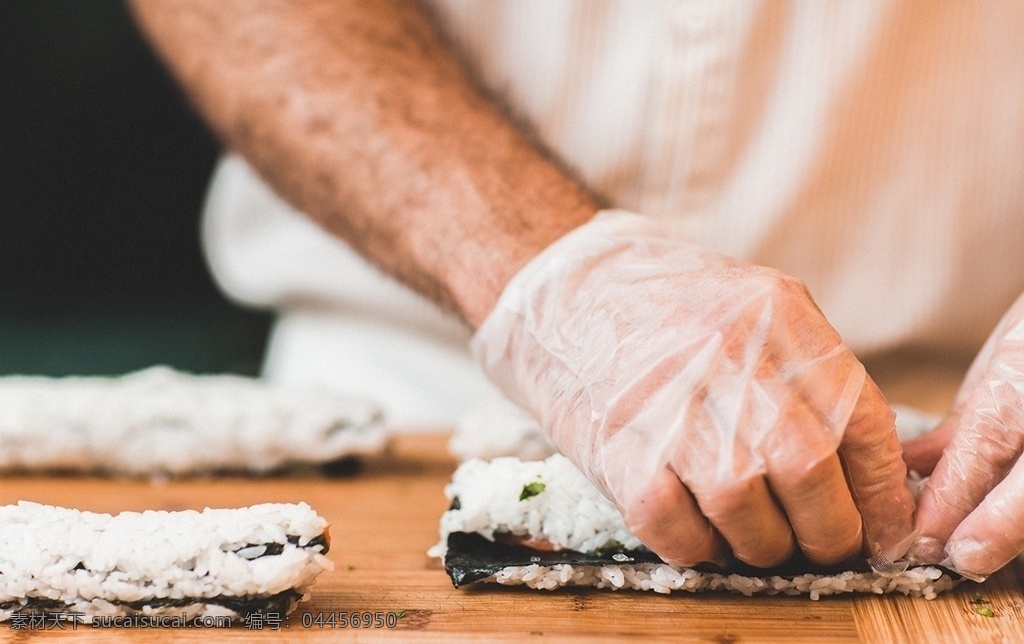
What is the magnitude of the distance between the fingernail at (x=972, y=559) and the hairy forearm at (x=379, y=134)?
58 cm

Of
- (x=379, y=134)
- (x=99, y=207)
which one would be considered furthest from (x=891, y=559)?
(x=99, y=207)

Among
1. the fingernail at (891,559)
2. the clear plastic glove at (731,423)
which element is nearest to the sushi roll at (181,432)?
the clear plastic glove at (731,423)

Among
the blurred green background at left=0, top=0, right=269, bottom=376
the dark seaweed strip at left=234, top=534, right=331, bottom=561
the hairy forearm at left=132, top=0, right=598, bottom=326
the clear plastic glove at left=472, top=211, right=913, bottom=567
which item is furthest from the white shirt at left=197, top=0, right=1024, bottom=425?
the blurred green background at left=0, top=0, right=269, bottom=376

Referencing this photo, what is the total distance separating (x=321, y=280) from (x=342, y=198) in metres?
0.22

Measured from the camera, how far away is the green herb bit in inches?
43.7

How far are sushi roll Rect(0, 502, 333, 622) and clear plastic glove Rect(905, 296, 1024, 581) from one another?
62 centimetres

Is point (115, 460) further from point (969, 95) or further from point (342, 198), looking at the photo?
point (969, 95)

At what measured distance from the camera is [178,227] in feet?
7.97

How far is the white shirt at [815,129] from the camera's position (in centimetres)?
141

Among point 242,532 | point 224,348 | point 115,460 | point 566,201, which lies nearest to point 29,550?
point 242,532

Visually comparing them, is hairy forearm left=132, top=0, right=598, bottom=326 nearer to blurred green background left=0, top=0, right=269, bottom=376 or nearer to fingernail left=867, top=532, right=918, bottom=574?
fingernail left=867, top=532, right=918, bottom=574

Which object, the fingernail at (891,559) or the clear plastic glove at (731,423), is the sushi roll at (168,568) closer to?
the clear plastic glove at (731,423)

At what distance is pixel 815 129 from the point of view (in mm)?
1432

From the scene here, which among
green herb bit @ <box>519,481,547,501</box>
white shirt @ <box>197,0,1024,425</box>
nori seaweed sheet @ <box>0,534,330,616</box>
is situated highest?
white shirt @ <box>197,0,1024,425</box>
